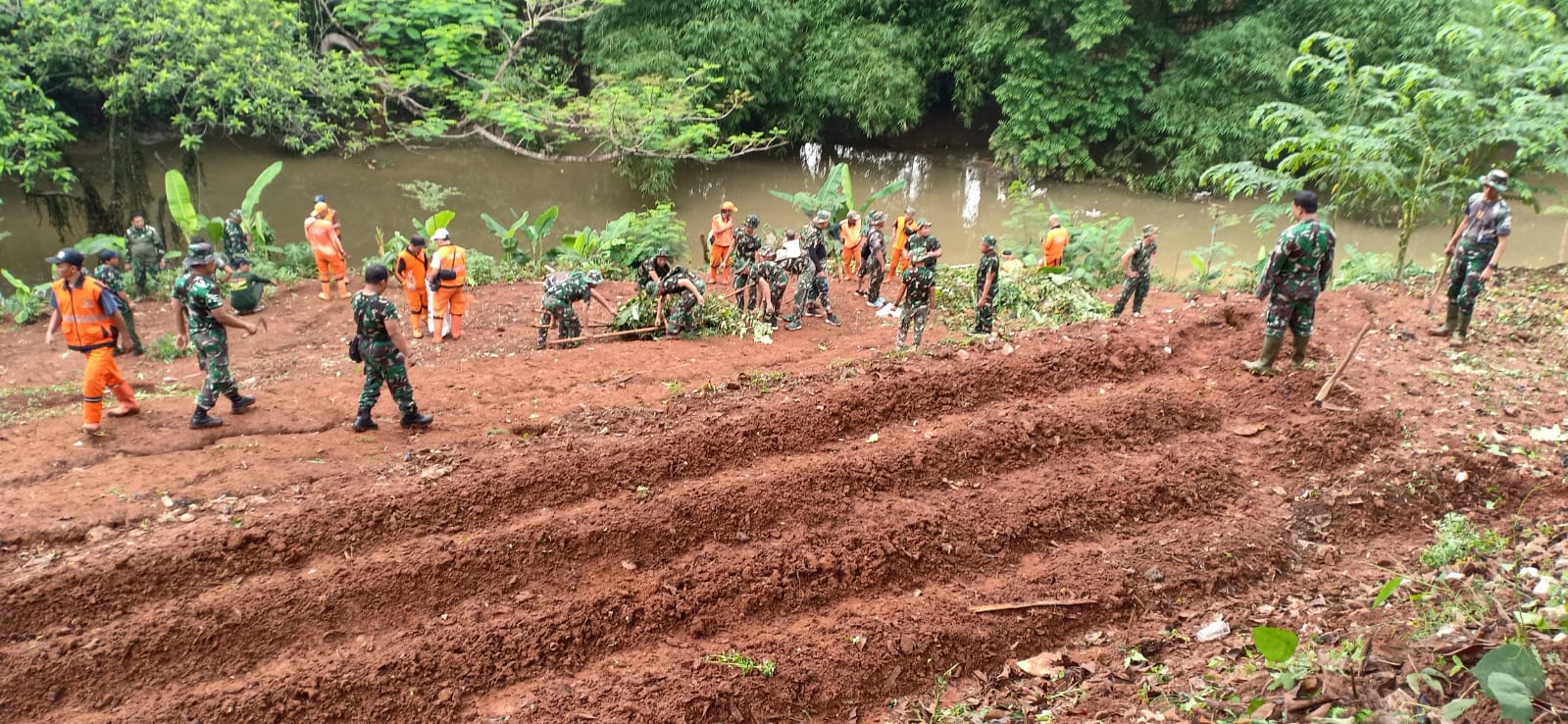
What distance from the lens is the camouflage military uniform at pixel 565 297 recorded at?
10.3 meters

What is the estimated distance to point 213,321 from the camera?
292 inches

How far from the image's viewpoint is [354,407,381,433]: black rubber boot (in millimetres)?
7355

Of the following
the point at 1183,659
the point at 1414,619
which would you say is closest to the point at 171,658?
the point at 1183,659

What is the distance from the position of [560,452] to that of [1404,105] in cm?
1191

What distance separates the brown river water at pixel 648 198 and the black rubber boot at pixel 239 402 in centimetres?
1225

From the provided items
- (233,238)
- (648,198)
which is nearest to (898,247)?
(648,198)

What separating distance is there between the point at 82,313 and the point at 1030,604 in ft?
25.5

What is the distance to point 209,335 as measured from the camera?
7359mm

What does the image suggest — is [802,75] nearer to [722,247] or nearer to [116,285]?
[722,247]

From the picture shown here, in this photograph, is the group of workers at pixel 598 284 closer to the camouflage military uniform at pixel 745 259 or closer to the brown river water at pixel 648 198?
the camouflage military uniform at pixel 745 259

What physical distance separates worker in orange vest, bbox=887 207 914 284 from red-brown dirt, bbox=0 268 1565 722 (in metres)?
5.90

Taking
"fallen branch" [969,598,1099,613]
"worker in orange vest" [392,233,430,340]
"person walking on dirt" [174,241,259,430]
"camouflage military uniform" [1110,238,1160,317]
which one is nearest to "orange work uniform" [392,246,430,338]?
"worker in orange vest" [392,233,430,340]

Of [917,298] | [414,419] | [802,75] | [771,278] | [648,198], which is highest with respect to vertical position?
[802,75]

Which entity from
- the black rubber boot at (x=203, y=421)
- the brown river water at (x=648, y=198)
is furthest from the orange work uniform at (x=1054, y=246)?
the black rubber boot at (x=203, y=421)
